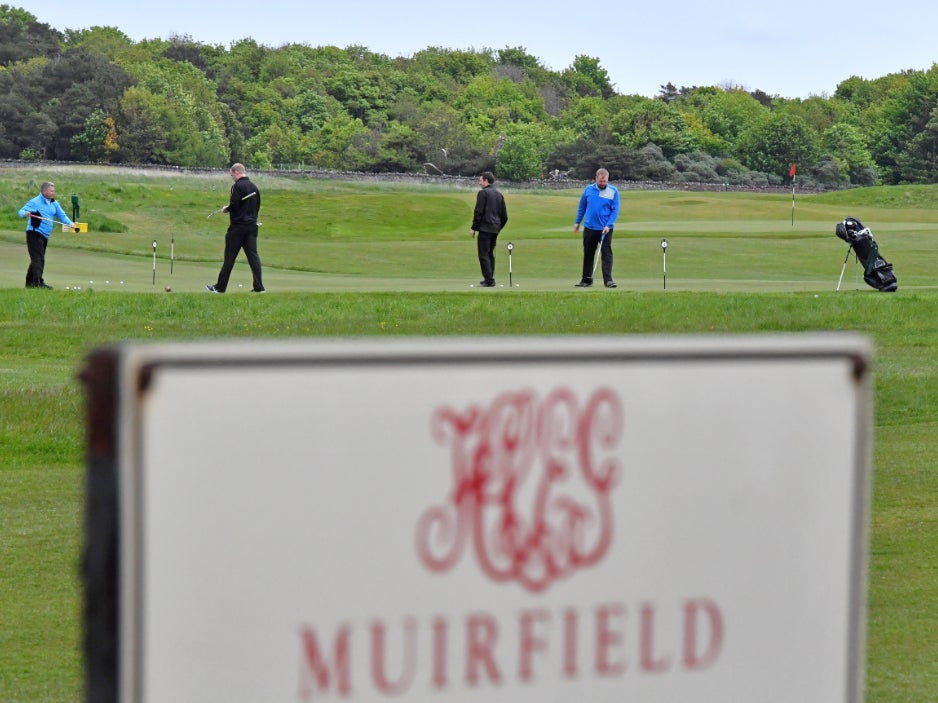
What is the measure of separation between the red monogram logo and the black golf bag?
22.7 m

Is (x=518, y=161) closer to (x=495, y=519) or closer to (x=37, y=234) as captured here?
(x=37, y=234)

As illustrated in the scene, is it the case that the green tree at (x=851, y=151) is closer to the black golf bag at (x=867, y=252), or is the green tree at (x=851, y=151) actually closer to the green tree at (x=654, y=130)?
the green tree at (x=654, y=130)

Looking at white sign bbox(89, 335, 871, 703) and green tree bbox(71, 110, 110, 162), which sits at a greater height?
green tree bbox(71, 110, 110, 162)

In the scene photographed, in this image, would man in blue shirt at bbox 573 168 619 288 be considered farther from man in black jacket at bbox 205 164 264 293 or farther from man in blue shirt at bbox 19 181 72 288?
man in blue shirt at bbox 19 181 72 288

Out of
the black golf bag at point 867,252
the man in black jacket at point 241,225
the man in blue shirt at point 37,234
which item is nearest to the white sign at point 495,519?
the man in black jacket at point 241,225

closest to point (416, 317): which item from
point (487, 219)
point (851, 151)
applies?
point (487, 219)

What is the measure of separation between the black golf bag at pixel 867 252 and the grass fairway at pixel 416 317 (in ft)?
2.00

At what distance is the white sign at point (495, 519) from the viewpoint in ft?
6.46

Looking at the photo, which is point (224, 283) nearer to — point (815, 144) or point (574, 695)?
point (574, 695)

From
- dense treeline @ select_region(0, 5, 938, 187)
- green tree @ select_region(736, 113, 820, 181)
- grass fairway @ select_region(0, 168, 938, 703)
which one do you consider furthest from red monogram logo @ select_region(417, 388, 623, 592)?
green tree @ select_region(736, 113, 820, 181)

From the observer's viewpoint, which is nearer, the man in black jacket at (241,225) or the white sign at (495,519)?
the white sign at (495,519)

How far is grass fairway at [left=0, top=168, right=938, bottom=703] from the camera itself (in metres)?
7.69

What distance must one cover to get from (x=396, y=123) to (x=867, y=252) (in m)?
118

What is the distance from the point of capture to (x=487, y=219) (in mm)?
24500
